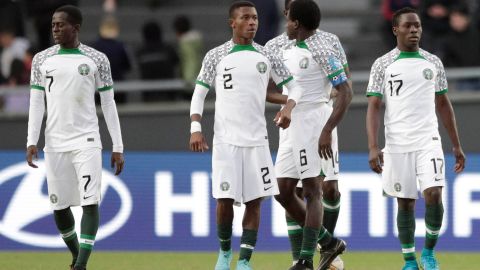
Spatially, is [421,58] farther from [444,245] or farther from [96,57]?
[444,245]

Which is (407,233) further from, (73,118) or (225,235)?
(73,118)

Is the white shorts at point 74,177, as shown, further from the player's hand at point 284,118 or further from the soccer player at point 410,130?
the soccer player at point 410,130

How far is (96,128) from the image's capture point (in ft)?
38.2

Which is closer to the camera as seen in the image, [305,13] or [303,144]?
[305,13]

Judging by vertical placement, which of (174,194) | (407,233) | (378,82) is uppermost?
(378,82)

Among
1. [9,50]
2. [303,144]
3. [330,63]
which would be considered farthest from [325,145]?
[9,50]

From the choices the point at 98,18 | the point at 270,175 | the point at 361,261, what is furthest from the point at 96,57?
the point at 98,18

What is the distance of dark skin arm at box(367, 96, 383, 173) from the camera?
1135 centimetres

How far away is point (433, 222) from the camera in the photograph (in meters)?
11.5

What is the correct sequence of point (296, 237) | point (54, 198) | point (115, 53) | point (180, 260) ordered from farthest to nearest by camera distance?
point (115, 53), point (180, 260), point (296, 237), point (54, 198)

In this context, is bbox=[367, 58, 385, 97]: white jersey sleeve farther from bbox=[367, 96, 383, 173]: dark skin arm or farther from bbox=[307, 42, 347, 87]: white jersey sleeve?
bbox=[307, 42, 347, 87]: white jersey sleeve

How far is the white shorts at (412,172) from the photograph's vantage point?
11.4 m

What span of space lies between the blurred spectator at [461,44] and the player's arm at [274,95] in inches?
274

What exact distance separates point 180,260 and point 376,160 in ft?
11.9
